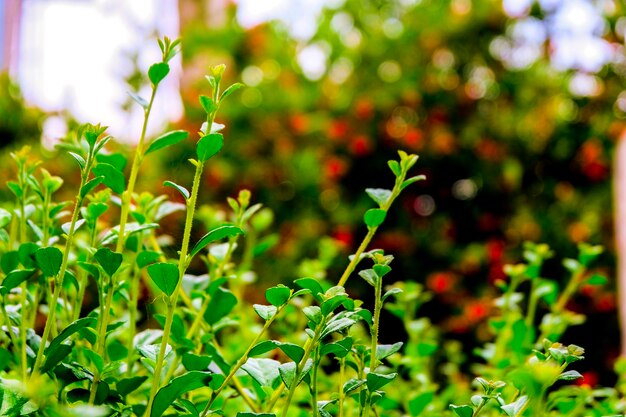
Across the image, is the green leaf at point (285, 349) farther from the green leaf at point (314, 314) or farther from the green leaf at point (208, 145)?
the green leaf at point (208, 145)

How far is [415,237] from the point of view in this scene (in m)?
3.27

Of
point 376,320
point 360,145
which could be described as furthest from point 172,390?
point 360,145

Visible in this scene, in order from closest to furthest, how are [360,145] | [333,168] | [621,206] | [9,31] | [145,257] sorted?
[145,257] < [621,206] < [333,168] < [360,145] < [9,31]

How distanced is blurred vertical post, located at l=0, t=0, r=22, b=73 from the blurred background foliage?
213 cm

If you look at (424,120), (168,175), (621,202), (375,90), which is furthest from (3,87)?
(621,202)

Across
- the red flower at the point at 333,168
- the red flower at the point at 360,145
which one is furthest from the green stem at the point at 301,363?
the red flower at the point at 360,145

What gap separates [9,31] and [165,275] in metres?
5.62

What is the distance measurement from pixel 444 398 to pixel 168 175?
2.51 meters

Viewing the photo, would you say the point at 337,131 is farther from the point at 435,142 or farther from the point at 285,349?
the point at 285,349

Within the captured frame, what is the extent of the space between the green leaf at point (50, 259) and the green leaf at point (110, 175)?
0.21ft

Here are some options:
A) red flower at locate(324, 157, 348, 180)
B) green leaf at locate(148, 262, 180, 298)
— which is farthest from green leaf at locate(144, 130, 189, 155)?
red flower at locate(324, 157, 348, 180)

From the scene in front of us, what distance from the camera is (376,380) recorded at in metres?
0.50

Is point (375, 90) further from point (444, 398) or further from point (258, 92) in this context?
point (444, 398)

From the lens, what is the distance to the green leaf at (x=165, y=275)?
504 mm
